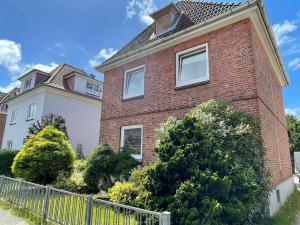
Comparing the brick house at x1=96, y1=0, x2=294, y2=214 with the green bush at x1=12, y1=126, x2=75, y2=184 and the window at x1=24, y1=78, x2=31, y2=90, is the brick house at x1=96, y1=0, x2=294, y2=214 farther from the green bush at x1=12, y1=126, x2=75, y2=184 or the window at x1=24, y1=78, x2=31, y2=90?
the window at x1=24, y1=78, x2=31, y2=90

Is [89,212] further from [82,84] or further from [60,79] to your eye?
[60,79]

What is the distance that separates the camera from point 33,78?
20.5m

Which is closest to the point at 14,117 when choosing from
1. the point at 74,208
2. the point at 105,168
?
the point at 105,168

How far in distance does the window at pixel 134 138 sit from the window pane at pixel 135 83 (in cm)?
185

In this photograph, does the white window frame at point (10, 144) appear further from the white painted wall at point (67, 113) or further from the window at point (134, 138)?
the window at point (134, 138)

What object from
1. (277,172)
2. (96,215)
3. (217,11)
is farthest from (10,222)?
(217,11)

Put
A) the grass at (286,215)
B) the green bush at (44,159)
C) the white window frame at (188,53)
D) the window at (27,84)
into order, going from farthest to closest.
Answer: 1. the window at (27,84)
2. the green bush at (44,159)
3. the white window frame at (188,53)
4. the grass at (286,215)

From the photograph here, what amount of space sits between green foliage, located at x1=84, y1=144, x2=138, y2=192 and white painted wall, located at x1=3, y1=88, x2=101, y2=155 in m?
11.0

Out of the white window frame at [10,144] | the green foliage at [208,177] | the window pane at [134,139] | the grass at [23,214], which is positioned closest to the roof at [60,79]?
the white window frame at [10,144]

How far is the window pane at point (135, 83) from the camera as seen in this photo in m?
11.1

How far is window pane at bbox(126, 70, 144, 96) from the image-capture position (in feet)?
36.6

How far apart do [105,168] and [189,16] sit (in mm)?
8216

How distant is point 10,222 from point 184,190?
4.85m

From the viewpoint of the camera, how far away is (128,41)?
13.5m
